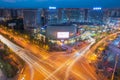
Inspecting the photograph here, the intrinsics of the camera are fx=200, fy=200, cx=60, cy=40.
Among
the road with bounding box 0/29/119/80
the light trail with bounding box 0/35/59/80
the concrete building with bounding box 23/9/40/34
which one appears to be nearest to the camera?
the road with bounding box 0/29/119/80

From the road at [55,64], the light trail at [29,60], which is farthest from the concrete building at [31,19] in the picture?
the light trail at [29,60]

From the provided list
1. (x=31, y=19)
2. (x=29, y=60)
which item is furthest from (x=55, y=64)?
(x=31, y=19)

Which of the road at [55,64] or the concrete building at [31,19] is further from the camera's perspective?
the concrete building at [31,19]

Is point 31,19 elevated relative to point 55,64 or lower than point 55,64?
elevated

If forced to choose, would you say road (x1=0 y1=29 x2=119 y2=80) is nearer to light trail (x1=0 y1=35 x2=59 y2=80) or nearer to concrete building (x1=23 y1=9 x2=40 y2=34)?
light trail (x1=0 y1=35 x2=59 y2=80)

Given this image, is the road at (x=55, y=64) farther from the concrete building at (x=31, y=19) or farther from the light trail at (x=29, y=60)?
the concrete building at (x=31, y=19)

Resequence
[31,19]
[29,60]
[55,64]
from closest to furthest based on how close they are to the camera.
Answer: [55,64] → [29,60] → [31,19]

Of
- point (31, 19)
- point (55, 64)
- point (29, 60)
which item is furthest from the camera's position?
point (31, 19)

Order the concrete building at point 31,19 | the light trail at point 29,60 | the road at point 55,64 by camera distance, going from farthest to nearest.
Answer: the concrete building at point 31,19, the light trail at point 29,60, the road at point 55,64

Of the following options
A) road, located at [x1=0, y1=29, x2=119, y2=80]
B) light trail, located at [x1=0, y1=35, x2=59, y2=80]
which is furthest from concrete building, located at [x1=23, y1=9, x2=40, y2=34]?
light trail, located at [x1=0, y1=35, x2=59, y2=80]


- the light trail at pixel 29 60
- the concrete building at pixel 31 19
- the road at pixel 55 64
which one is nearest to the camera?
the road at pixel 55 64

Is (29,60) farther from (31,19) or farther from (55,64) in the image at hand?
(31,19)

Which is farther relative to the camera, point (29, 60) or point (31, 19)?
point (31, 19)
